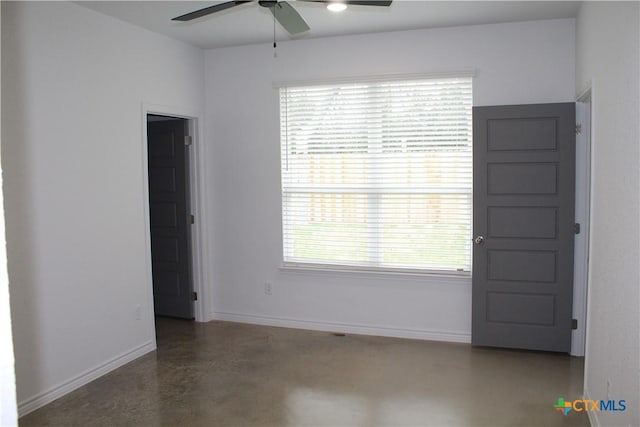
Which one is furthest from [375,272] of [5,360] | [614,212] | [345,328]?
[5,360]

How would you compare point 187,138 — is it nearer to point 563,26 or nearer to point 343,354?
point 343,354

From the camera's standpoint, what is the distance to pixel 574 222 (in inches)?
158

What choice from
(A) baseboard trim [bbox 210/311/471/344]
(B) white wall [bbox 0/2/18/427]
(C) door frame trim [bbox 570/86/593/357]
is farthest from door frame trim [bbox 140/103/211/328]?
(B) white wall [bbox 0/2/18/427]

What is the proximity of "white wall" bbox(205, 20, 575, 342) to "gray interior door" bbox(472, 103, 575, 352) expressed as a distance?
22cm

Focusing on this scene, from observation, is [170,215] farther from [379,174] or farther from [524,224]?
[524,224]

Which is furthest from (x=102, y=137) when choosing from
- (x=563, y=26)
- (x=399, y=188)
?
(x=563, y=26)

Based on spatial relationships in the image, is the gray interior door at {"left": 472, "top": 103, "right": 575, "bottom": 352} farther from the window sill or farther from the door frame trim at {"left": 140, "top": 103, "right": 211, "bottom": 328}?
the door frame trim at {"left": 140, "top": 103, "right": 211, "bottom": 328}

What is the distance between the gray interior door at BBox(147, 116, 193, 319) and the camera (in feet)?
16.7

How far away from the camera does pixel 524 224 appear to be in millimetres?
4102

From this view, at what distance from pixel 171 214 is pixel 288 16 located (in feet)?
9.53

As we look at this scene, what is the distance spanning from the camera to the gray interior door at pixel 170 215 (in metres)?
5.10

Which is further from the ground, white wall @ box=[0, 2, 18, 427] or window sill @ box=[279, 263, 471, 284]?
white wall @ box=[0, 2, 18, 427]

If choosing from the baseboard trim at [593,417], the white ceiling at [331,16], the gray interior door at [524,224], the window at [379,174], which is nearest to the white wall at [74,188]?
the white ceiling at [331,16]

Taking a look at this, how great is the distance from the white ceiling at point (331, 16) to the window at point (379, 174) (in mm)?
500
